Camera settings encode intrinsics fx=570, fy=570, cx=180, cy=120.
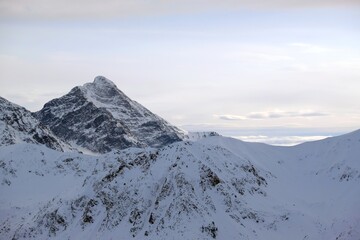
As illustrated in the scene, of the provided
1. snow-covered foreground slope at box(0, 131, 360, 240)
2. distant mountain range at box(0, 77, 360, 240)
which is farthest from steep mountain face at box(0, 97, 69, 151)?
snow-covered foreground slope at box(0, 131, 360, 240)

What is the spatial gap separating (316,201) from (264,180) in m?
10.6

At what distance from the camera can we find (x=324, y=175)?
109250mm

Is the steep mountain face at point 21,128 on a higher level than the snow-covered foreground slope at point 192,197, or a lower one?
higher

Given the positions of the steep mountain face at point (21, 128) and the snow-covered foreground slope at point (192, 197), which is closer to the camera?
the snow-covered foreground slope at point (192, 197)

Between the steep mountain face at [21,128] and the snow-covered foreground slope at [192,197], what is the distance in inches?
2006

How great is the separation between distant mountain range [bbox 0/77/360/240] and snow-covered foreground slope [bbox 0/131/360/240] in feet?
0.56

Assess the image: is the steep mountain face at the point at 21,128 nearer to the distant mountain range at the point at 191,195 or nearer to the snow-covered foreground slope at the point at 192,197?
the distant mountain range at the point at 191,195

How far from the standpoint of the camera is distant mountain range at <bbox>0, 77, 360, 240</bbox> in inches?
3472

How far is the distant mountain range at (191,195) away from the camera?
289ft

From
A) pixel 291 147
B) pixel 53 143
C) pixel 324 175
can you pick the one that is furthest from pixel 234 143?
pixel 53 143

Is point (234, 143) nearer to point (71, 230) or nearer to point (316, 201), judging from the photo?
point (316, 201)

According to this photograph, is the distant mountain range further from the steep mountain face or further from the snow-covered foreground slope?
the steep mountain face

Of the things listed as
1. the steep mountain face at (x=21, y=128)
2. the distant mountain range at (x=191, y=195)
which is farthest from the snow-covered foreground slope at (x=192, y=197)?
the steep mountain face at (x=21, y=128)

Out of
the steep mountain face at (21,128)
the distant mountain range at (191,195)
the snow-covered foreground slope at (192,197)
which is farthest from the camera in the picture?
the steep mountain face at (21,128)
